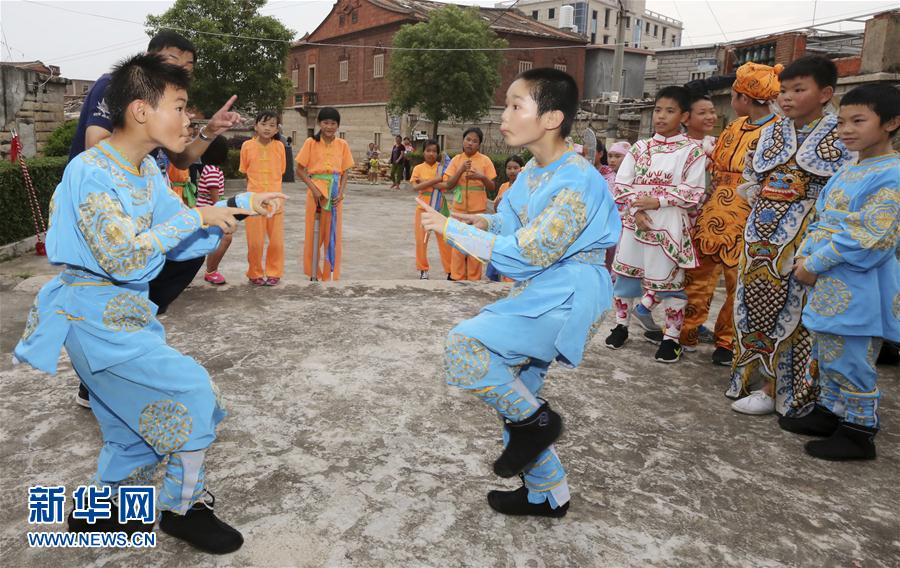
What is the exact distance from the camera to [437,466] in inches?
112

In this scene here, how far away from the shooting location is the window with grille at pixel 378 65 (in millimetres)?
32719

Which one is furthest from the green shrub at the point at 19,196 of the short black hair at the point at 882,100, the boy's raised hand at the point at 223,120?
the short black hair at the point at 882,100

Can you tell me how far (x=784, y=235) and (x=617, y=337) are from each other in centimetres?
141

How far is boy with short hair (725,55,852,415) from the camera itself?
11.4 feet

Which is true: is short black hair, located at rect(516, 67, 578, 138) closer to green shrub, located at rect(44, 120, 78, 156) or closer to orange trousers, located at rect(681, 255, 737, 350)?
orange trousers, located at rect(681, 255, 737, 350)

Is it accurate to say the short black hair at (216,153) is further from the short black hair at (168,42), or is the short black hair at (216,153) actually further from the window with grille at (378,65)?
the window with grille at (378,65)

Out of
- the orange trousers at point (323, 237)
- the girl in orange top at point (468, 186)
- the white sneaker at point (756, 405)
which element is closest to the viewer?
the white sneaker at point (756, 405)

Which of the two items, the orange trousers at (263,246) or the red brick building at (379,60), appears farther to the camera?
the red brick building at (379,60)

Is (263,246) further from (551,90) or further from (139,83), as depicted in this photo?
(551,90)

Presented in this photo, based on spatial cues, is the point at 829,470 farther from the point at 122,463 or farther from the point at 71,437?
the point at 71,437

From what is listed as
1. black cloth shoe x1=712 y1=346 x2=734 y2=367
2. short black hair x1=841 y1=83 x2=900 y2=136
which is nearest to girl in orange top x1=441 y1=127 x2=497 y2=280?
black cloth shoe x1=712 y1=346 x2=734 y2=367

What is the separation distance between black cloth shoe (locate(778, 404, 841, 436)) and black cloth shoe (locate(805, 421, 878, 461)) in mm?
155

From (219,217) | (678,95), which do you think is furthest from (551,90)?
(678,95)

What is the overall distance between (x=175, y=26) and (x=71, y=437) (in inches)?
1046
